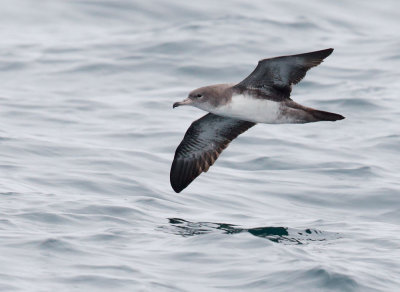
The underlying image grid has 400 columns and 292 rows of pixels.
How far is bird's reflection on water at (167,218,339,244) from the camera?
32.1 ft

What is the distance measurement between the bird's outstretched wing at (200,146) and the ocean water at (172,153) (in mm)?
363

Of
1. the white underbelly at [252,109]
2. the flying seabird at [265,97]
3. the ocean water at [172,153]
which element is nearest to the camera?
the ocean water at [172,153]

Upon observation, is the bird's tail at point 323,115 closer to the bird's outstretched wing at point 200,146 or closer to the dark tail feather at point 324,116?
the dark tail feather at point 324,116

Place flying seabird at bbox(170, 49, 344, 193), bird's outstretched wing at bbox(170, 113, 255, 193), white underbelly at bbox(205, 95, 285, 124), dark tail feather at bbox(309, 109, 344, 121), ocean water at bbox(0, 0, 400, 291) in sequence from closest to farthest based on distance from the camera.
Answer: ocean water at bbox(0, 0, 400, 291)
dark tail feather at bbox(309, 109, 344, 121)
flying seabird at bbox(170, 49, 344, 193)
white underbelly at bbox(205, 95, 285, 124)
bird's outstretched wing at bbox(170, 113, 255, 193)

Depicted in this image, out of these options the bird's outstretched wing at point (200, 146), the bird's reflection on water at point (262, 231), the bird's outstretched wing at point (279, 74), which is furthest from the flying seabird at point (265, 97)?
the bird's reflection on water at point (262, 231)

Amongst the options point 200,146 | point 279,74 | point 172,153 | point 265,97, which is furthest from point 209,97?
point 172,153

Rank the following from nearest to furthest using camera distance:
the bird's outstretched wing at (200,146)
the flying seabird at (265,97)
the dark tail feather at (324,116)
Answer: the dark tail feather at (324,116), the flying seabird at (265,97), the bird's outstretched wing at (200,146)

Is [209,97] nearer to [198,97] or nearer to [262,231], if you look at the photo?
[198,97]

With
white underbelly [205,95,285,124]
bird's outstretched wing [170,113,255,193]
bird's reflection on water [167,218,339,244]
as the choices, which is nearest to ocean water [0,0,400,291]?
bird's reflection on water [167,218,339,244]

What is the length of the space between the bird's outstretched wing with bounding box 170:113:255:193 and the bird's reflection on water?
3.22 ft

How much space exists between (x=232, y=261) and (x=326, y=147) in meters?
5.56

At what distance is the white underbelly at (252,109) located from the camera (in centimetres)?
1005

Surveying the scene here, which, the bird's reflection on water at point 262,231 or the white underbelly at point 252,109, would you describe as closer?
the bird's reflection on water at point 262,231

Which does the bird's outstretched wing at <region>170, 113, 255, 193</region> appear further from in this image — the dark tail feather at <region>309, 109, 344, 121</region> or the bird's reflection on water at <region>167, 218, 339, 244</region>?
the dark tail feather at <region>309, 109, 344, 121</region>
